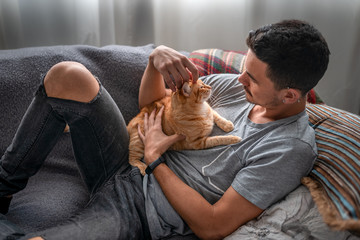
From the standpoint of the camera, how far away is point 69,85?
101 cm

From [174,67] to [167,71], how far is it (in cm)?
3

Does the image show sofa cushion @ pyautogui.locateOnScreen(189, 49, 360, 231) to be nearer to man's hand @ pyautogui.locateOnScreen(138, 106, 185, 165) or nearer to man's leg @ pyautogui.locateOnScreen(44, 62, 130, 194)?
man's hand @ pyautogui.locateOnScreen(138, 106, 185, 165)

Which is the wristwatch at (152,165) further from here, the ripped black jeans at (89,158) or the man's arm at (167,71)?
the man's arm at (167,71)

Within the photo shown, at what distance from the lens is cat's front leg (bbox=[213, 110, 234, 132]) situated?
117 centimetres

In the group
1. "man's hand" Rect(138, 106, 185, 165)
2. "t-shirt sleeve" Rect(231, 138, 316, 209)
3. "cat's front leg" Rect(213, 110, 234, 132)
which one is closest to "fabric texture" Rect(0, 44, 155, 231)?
"man's hand" Rect(138, 106, 185, 165)

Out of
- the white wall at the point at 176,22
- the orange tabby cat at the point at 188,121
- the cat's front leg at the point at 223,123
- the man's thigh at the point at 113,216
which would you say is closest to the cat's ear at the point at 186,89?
the orange tabby cat at the point at 188,121

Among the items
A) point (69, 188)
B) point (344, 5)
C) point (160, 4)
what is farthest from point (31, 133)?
point (344, 5)

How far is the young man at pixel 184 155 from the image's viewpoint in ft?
3.08

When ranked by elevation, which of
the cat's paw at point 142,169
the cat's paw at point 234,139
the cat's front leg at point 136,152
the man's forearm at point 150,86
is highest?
the man's forearm at point 150,86

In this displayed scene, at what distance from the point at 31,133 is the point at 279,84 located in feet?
2.92

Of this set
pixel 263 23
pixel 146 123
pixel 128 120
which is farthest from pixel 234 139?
pixel 263 23

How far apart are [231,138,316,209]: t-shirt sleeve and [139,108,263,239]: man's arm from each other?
4cm

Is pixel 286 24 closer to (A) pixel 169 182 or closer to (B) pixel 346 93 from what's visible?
(A) pixel 169 182

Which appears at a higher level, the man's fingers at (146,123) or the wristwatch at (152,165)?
the man's fingers at (146,123)
